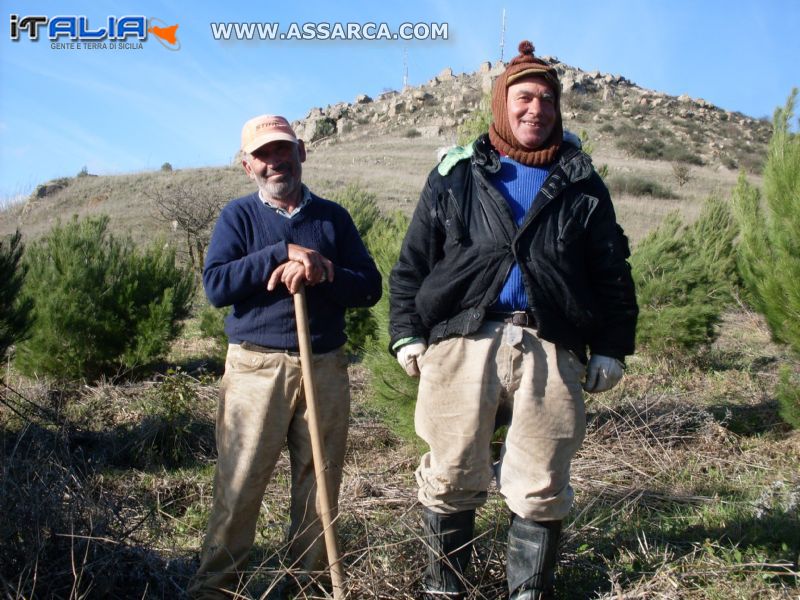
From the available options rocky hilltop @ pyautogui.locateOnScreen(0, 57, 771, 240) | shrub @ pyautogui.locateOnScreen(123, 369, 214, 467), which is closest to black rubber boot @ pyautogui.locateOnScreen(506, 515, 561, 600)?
shrub @ pyautogui.locateOnScreen(123, 369, 214, 467)

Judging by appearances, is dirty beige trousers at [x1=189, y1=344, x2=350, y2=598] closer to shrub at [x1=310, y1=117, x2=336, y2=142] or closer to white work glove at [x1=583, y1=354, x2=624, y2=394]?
white work glove at [x1=583, y1=354, x2=624, y2=394]

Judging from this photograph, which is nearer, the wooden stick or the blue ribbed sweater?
the blue ribbed sweater

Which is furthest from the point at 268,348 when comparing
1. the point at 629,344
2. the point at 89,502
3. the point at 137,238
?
the point at 137,238

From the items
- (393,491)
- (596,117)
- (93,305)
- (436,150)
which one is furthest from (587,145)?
(596,117)

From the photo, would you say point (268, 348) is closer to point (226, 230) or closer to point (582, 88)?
point (226, 230)

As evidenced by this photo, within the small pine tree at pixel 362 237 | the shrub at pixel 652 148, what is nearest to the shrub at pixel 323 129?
the shrub at pixel 652 148

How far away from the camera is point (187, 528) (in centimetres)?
383

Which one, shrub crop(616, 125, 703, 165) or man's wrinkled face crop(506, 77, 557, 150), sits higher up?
shrub crop(616, 125, 703, 165)

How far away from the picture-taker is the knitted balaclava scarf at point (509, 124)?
2549 mm

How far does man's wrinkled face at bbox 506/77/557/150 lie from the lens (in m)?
2.52

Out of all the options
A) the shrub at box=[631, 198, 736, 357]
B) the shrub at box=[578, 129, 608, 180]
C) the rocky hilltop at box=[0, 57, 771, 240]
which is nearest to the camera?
the shrub at box=[578, 129, 608, 180]

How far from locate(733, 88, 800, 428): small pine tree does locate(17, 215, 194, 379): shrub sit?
5.87 m

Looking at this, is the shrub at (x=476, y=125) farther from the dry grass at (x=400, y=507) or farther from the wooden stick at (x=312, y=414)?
the wooden stick at (x=312, y=414)

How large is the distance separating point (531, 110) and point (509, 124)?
0.31ft
